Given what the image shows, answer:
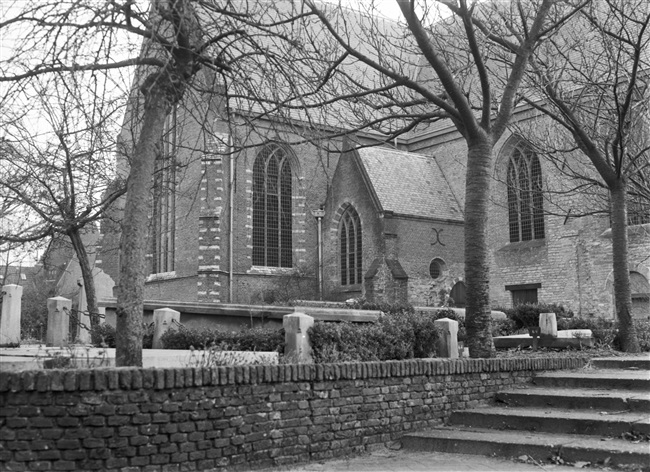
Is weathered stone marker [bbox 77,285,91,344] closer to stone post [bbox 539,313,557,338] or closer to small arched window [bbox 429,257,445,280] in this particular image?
stone post [bbox 539,313,557,338]

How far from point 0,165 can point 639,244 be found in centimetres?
1980

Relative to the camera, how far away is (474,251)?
33.1 ft

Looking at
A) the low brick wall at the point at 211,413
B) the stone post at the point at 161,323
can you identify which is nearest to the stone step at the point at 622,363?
the low brick wall at the point at 211,413

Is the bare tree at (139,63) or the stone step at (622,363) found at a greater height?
the bare tree at (139,63)

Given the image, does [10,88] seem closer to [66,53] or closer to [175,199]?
[66,53]

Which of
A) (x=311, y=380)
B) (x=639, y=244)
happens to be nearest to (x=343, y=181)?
(x=639, y=244)

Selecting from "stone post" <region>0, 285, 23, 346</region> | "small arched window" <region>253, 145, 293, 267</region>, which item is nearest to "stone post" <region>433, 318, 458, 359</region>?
"stone post" <region>0, 285, 23, 346</region>

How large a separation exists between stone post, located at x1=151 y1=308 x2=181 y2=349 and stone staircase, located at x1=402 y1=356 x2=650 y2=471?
18.1 feet

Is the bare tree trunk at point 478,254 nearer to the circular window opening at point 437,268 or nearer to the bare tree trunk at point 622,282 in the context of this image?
the bare tree trunk at point 622,282

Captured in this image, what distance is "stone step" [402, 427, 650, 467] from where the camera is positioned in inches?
257

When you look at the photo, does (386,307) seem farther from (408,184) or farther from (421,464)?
(408,184)

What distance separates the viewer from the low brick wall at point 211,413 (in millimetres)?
5641

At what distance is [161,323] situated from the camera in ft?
40.0

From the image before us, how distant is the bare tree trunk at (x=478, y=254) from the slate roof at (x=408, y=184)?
57.3ft
